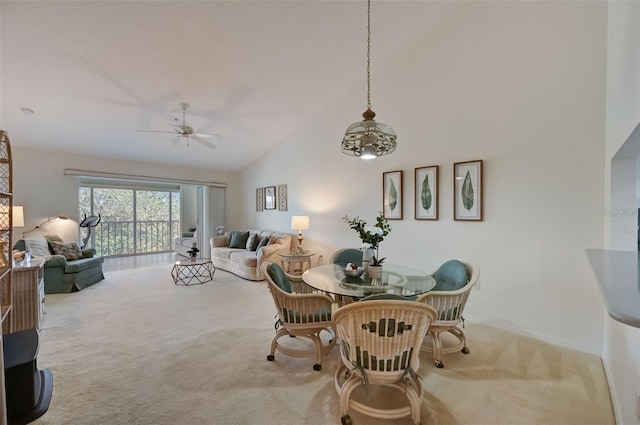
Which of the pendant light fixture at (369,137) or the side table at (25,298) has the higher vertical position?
the pendant light fixture at (369,137)

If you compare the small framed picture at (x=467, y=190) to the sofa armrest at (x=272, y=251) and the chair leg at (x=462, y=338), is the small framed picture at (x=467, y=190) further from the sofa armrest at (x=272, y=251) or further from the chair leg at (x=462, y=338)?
the sofa armrest at (x=272, y=251)

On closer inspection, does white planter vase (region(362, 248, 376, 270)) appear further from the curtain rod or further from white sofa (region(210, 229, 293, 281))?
the curtain rod

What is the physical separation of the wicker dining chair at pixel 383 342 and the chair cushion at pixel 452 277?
113 centimetres

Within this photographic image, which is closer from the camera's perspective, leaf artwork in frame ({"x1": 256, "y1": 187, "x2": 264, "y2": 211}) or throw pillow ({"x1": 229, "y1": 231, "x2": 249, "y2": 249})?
throw pillow ({"x1": 229, "y1": 231, "x2": 249, "y2": 249})

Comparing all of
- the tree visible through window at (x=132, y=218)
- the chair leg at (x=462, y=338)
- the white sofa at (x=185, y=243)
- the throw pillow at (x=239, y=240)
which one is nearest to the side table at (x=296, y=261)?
the throw pillow at (x=239, y=240)

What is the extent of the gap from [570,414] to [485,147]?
2.49m

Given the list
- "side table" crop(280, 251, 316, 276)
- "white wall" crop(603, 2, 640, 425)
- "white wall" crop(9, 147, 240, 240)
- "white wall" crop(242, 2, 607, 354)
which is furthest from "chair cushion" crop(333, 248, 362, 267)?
"white wall" crop(9, 147, 240, 240)

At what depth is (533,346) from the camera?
8.63 feet

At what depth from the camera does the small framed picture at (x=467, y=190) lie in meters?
3.16

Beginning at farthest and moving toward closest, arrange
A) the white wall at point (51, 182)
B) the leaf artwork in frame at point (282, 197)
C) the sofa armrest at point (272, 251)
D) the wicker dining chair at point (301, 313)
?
the leaf artwork in frame at point (282, 197)
the sofa armrest at point (272, 251)
the white wall at point (51, 182)
the wicker dining chair at point (301, 313)

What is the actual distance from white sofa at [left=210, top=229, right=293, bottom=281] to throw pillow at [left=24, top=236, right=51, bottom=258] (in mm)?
2758

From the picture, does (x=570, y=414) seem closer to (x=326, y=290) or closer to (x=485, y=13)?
(x=326, y=290)

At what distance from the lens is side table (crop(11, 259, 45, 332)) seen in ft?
8.89

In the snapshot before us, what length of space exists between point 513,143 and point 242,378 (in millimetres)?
3494
